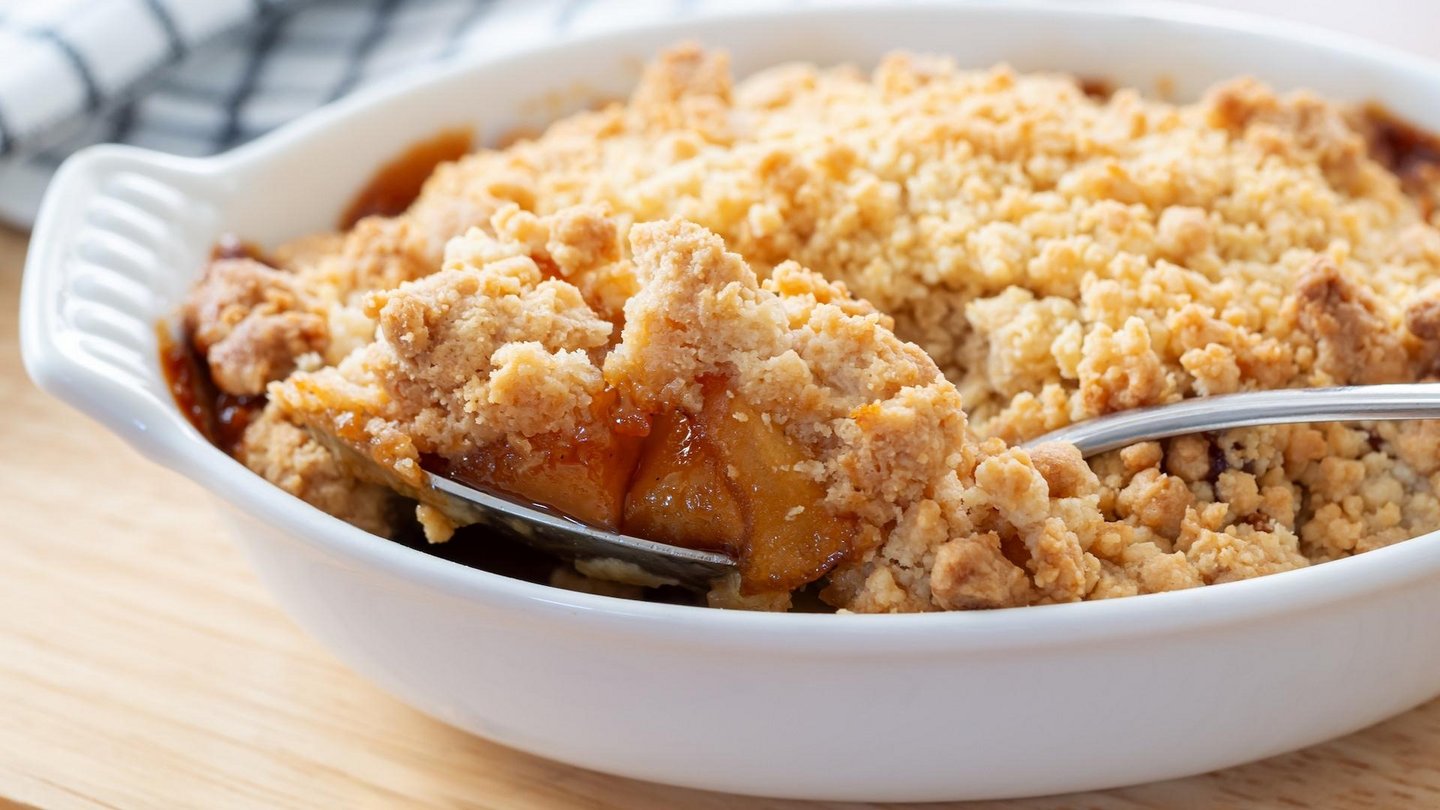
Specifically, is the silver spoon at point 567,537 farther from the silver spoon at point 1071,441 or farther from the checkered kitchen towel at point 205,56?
the checkered kitchen towel at point 205,56

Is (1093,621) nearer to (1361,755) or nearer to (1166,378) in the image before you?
(1166,378)

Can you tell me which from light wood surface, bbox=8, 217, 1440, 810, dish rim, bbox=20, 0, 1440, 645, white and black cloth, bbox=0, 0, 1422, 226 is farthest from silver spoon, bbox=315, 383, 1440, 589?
white and black cloth, bbox=0, 0, 1422, 226

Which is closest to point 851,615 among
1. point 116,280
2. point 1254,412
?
point 1254,412

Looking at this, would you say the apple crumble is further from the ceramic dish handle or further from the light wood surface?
the light wood surface

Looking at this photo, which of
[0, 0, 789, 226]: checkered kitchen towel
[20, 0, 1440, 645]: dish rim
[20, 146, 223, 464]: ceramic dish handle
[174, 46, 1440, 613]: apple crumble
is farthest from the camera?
[0, 0, 789, 226]: checkered kitchen towel

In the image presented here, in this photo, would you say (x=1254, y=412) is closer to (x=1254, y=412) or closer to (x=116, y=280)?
(x=1254, y=412)

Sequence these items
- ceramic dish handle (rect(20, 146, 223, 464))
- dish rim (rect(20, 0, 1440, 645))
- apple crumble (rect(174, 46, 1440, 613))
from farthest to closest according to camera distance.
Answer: ceramic dish handle (rect(20, 146, 223, 464))
apple crumble (rect(174, 46, 1440, 613))
dish rim (rect(20, 0, 1440, 645))

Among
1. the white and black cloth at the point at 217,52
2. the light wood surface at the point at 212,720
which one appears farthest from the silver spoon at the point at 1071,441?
the white and black cloth at the point at 217,52
